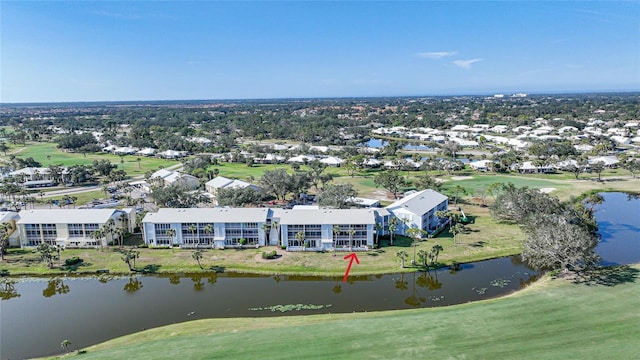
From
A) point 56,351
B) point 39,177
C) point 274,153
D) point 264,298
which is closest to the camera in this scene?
point 56,351

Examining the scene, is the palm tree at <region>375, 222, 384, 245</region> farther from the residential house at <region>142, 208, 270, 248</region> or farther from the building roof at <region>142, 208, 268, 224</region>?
the building roof at <region>142, 208, 268, 224</region>

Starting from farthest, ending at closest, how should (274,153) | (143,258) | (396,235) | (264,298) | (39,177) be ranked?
(274,153), (39,177), (396,235), (143,258), (264,298)

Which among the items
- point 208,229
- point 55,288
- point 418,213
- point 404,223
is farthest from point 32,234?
point 418,213

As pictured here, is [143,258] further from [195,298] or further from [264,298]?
[264,298]

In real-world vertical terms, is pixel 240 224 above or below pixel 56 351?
above

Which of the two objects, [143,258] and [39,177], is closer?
[143,258]

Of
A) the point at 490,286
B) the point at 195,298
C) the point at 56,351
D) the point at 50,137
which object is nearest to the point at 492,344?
the point at 490,286

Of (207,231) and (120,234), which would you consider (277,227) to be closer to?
(207,231)
